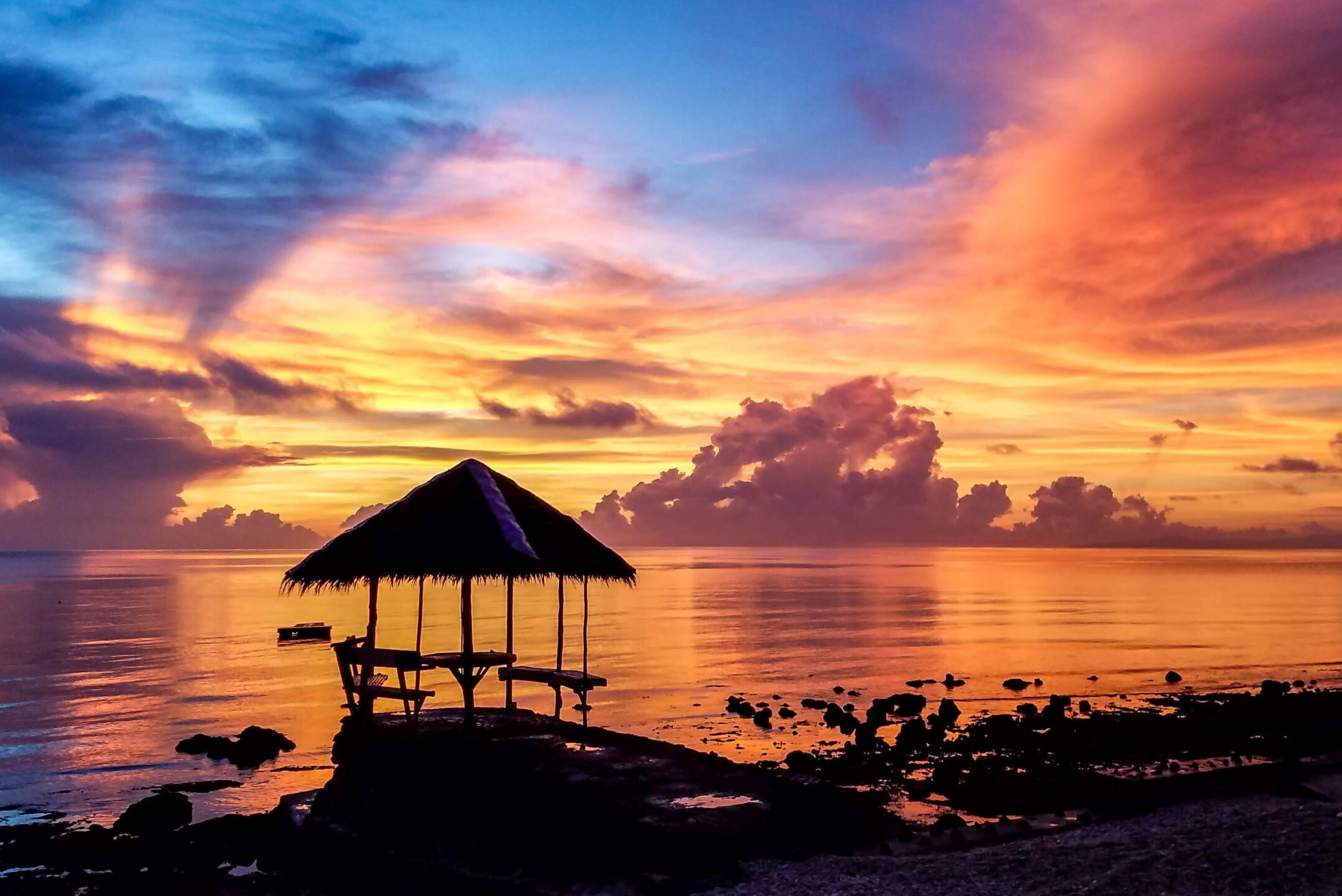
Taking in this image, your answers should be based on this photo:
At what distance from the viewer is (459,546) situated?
49.8ft

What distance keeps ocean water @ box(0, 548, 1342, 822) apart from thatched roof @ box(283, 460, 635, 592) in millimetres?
7582

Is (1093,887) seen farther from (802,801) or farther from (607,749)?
(607,749)

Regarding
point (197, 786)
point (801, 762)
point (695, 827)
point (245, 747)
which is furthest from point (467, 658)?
point (245, 747)

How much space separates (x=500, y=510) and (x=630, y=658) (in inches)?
1181

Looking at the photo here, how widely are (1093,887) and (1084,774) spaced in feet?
33.2

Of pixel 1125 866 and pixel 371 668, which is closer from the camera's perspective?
pixel 1125 866

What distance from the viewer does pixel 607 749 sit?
591 inches

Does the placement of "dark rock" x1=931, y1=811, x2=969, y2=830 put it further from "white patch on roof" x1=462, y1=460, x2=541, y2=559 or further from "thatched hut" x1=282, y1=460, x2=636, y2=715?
"white patch on roof" x1=462, y1=460, x2=541, y2=559

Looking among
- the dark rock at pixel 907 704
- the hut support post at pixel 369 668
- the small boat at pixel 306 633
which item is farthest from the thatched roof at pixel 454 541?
the small boat at pixel 306 633

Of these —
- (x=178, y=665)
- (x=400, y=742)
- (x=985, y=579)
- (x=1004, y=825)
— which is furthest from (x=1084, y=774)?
(x=985, y=579)

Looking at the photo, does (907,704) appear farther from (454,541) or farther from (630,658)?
(630,658)

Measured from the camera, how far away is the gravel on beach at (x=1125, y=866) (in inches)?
396

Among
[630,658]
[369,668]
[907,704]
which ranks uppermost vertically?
[369,668]

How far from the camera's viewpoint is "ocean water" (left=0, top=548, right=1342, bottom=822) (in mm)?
25359
